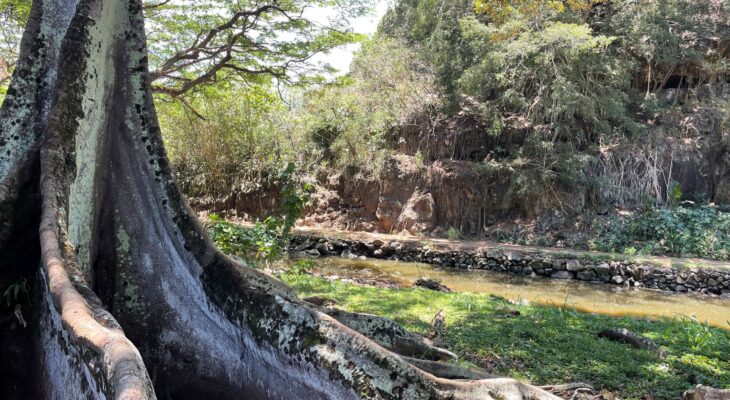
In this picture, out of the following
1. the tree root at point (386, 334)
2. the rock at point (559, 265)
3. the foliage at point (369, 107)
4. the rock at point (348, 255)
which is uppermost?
the foliage at point (369, 107)

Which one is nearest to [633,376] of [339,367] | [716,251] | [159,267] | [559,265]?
[339,367]

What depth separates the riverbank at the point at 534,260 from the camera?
13.6 m

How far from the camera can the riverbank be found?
13.6m

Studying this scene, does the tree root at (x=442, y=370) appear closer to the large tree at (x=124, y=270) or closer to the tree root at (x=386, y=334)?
the large tree at (x=124, y=270)

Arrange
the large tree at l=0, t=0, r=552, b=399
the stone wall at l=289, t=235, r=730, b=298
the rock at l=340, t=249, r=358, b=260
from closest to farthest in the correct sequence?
the large tree at l=0, t=0, r=552, b=399, the stone wall at l=289, t=235, r=730, b=298, the rock at l=340, t=249, r=358, b=260

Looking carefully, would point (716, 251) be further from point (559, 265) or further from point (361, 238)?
point (361, 238)

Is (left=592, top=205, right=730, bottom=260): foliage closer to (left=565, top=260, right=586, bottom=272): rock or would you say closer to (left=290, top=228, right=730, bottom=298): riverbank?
(left=290, top=228, right=730, bottom=298): riverbank

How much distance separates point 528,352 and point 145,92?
4.39m

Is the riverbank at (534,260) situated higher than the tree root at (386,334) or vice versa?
the tree root at (386,334)

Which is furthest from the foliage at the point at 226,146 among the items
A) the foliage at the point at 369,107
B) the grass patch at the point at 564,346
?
the grass patch at the point at 564,346

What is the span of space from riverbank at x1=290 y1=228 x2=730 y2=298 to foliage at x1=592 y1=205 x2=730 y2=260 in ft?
4.58

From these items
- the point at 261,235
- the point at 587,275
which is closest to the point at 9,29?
the point at 261,235

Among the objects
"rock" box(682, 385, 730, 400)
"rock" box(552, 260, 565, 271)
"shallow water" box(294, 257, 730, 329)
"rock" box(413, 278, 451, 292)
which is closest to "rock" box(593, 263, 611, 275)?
"shallow water" box(294, 257, 730, 329)

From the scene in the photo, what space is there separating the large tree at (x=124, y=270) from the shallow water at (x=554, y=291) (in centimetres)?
826
